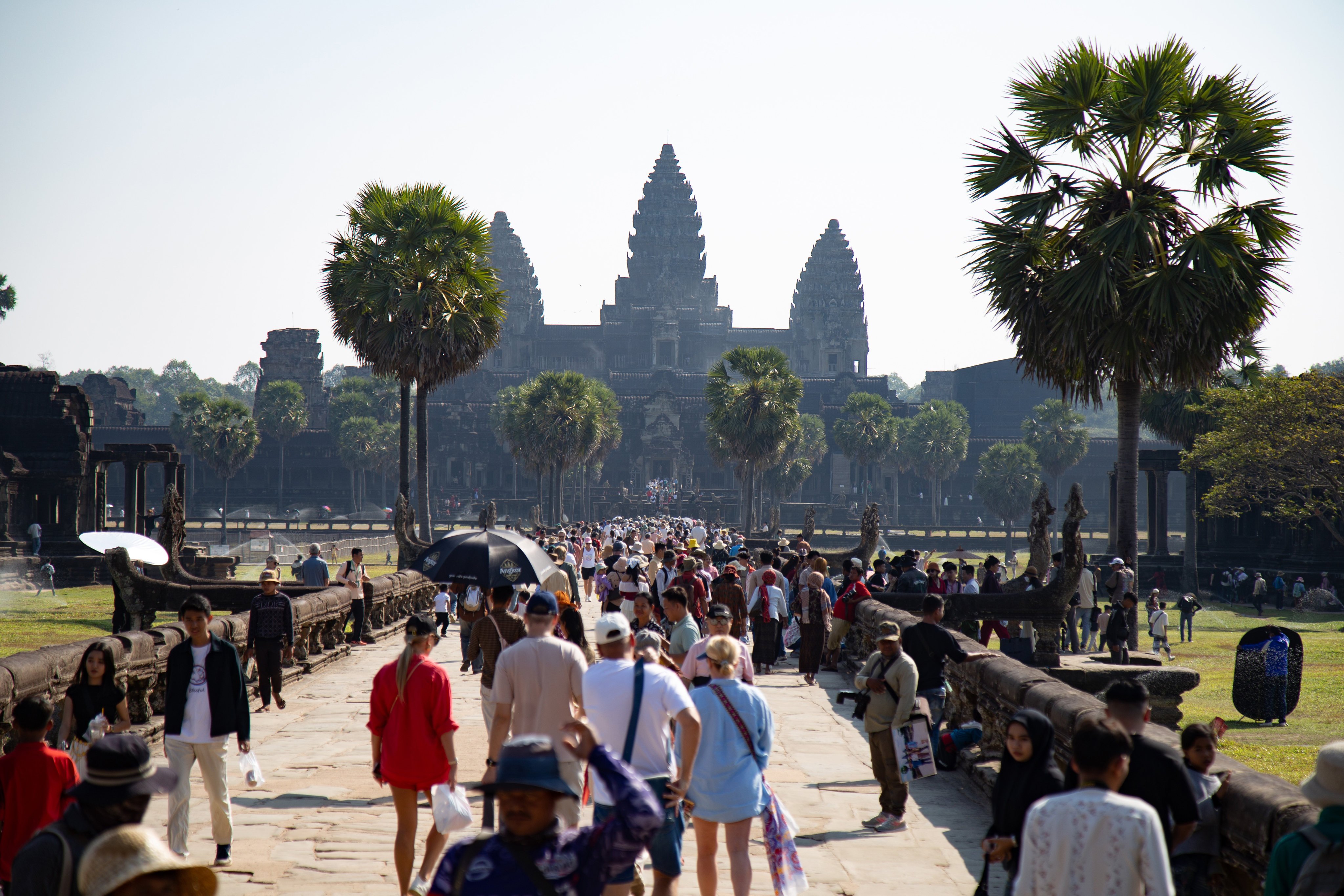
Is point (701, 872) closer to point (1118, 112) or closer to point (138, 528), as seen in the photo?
point (1118, 112)

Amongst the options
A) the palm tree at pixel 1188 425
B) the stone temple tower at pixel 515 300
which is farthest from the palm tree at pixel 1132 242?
the stone temple tower at pixel 515 300

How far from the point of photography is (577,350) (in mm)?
117875

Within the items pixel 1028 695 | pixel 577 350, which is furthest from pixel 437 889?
pixel 577 350

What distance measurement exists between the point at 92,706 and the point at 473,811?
2802 millimetres

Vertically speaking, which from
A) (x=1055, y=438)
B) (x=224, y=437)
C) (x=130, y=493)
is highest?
(x=1055, y=438)

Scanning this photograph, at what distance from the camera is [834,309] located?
118312mm

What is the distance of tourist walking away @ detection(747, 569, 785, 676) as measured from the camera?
15.4 m

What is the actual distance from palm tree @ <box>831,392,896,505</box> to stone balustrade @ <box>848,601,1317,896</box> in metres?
62.2

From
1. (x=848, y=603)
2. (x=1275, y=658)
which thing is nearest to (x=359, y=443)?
(x=848, y=603)

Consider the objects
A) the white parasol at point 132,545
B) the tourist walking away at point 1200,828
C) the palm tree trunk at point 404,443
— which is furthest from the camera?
the palm tree trunk at point 404,443

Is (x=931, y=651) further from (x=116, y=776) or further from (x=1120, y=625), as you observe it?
(x=1120, y=625)

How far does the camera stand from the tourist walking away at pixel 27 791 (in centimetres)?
482

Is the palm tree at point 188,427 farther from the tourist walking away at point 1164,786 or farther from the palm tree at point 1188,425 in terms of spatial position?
the tourist walking away at point 1164,786

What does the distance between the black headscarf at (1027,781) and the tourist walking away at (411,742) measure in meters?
2.78
